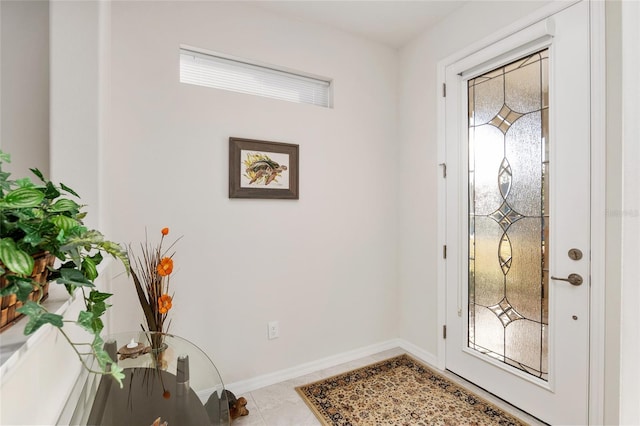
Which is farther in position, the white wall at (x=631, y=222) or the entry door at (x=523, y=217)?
the entry door at (x=523, y=217)

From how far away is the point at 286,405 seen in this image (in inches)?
82.3

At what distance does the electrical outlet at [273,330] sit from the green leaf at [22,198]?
2.03 m

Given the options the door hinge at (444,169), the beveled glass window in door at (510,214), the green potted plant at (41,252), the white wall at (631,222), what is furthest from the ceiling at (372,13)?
the green potted plant at (41,252)

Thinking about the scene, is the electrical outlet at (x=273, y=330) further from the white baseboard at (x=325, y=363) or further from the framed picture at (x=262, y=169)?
the framed picture at (x=262, y=169)

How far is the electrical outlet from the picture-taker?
7.84 ft

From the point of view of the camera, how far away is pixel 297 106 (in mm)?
2498

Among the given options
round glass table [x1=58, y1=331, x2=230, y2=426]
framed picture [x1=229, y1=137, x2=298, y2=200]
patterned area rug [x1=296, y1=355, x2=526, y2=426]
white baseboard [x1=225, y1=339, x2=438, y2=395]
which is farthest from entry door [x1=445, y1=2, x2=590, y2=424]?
round glass table [x1=58, y1=331, x2=230, y2=426]

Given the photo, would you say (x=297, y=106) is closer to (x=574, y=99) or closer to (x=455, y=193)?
(x=455, y=193)

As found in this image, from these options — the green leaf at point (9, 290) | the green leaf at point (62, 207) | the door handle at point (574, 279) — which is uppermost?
the green leaf at point (62, 207)

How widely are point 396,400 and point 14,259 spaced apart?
225 centimetres

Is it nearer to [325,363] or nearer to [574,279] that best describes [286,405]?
[325,363]

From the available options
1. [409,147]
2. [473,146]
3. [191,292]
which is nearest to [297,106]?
[409,147]

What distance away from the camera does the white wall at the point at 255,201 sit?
1.98m

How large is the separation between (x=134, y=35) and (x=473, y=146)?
2.37 metres
